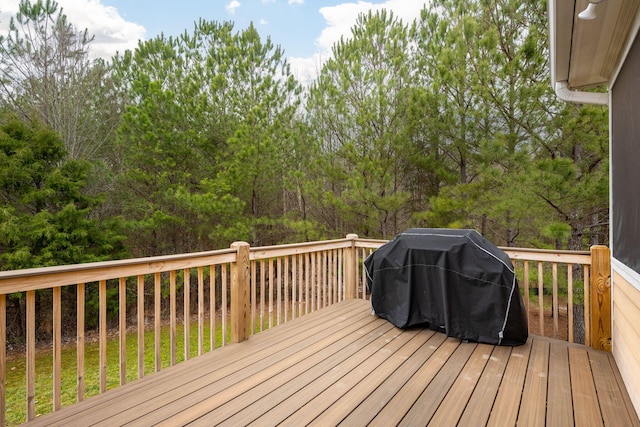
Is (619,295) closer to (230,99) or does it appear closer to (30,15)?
(230,99)

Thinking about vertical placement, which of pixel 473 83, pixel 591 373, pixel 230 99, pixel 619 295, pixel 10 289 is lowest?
pixel 591 373

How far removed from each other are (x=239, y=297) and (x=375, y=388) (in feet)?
4.65

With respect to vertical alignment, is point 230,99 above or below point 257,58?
below

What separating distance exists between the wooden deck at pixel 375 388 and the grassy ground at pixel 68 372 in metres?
4.72

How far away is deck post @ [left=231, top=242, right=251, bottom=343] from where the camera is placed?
→ 9.53 feet

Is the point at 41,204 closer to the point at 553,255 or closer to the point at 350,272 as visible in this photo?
the point at 350,272

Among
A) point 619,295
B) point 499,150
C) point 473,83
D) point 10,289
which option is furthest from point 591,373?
point 473,83

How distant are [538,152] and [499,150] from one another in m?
0.63

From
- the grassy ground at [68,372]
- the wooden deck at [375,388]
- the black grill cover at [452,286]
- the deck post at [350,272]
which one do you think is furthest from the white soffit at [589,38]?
the grassy ground at [68,372]

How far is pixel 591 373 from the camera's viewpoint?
7.40 feet

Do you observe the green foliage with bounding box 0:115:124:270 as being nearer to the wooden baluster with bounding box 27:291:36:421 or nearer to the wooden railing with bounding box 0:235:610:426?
the wooden railing with bounding box 0:235:610:426

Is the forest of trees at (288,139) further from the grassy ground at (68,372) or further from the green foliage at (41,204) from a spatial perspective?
the grassy ground at (68,372)

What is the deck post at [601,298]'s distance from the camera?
8.58 feet

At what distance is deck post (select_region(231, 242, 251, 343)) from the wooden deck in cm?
12
